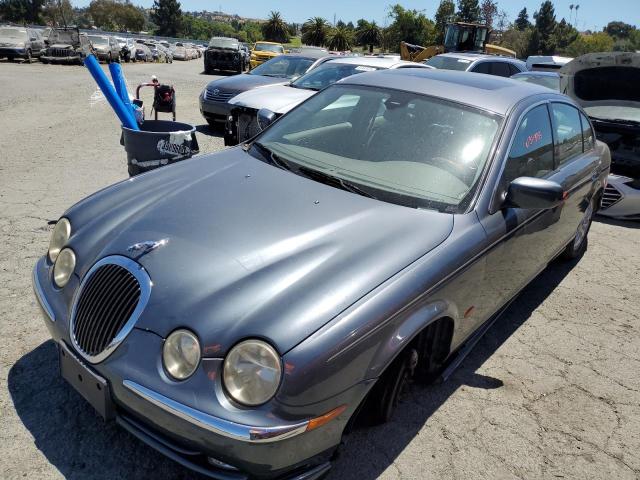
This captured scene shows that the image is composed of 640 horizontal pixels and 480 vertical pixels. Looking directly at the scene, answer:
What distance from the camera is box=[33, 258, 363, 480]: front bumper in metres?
1.80

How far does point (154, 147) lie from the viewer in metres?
4.21

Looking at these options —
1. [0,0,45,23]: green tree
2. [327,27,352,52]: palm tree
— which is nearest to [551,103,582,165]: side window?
[327,27,352,52]: palm tree

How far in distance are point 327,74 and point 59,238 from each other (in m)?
6.84

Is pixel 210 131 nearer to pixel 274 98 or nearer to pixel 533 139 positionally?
pixel 274 98

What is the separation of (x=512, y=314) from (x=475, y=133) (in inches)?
64.7

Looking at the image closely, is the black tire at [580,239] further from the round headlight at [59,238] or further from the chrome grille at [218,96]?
the chrome grille at [218,96]

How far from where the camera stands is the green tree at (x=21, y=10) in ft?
235

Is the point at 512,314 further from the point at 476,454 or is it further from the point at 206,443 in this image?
the point at 206,443

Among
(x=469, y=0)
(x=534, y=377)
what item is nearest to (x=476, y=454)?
(x=534, y=377)

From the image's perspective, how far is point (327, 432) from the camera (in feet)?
6.47

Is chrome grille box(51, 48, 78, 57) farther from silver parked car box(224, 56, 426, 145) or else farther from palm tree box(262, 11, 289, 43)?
palm tree box(262, 11, 289, 43)

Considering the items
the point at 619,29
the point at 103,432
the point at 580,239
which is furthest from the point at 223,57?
the point at 619,29

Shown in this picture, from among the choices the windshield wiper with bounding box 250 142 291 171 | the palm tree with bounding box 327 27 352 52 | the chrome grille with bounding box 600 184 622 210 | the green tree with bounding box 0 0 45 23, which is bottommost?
the chrome grille with bounding box 600 184 622 210

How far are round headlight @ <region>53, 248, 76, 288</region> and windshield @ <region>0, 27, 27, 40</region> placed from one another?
25233 mm
